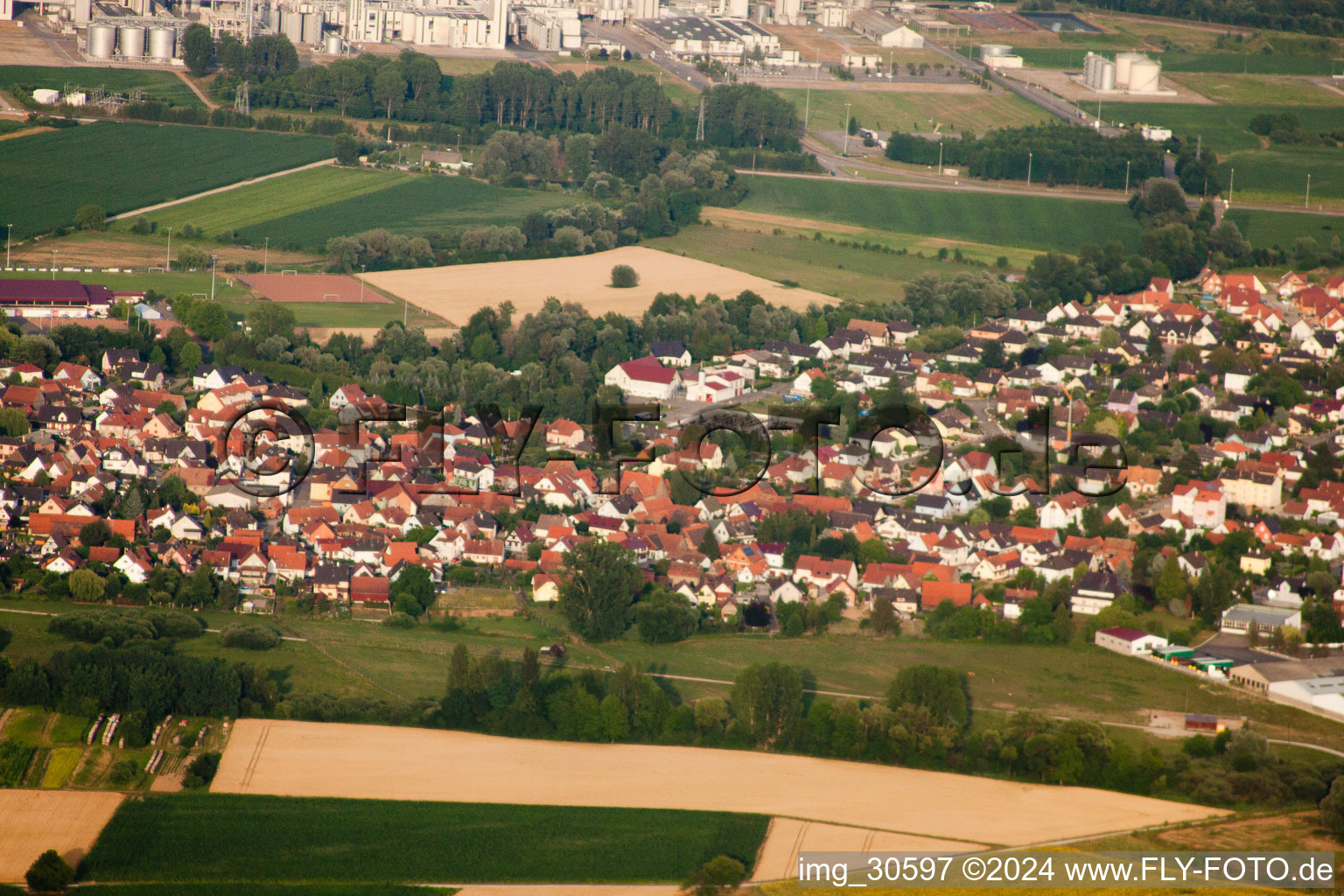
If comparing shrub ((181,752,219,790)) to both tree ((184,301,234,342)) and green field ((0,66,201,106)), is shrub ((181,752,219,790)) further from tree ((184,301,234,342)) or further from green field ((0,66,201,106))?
green field ((0,66,201,106))

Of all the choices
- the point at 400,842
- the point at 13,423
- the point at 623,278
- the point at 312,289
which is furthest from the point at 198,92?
the point at 400,842

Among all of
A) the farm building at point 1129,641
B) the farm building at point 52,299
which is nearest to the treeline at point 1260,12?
the farm building at point 52,299

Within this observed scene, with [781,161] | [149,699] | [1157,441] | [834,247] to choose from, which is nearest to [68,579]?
[149,699]

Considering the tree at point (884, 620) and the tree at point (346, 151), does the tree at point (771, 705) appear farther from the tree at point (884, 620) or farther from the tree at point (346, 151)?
the tree at point (346, 151)

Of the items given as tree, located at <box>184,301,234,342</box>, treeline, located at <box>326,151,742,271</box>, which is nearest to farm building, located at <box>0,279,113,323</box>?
tree, located at <box>184,301,234,342</box>

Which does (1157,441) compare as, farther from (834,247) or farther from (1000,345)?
(834,247)

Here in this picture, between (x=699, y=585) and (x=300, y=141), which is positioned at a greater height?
(x=300, y=141)
